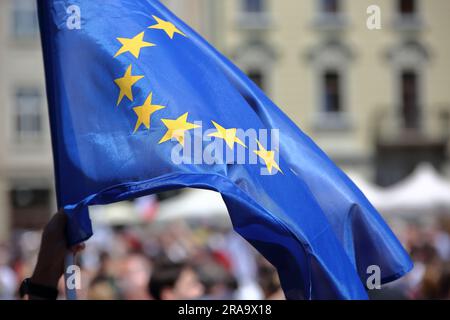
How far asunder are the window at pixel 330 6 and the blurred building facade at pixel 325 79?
33 mm

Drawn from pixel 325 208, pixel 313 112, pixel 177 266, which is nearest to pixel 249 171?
pixel 325 208

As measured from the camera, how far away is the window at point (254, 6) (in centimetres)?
3041

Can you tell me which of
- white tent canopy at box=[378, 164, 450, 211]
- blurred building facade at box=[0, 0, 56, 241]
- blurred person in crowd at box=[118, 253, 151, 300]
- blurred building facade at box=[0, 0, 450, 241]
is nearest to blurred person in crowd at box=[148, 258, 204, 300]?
blurred person in crowd at box=[118, 253, 151, 300]

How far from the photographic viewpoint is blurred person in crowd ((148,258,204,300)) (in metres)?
6.20

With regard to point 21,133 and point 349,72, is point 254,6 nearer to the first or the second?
point 349,72

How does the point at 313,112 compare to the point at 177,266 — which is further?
the point at 313,112

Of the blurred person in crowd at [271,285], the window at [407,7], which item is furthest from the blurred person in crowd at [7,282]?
the window at [407,7]

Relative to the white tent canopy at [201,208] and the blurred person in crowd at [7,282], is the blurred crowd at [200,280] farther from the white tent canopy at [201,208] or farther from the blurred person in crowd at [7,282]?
the white tent canopy at [201,208]

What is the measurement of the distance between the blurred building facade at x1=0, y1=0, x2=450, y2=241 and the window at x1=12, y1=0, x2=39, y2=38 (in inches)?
2.5

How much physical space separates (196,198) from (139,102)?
15076mm

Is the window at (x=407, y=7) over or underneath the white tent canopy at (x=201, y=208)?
over

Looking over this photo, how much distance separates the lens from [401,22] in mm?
30656

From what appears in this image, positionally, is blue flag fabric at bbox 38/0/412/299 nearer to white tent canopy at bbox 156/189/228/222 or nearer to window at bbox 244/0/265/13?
white tent canopy at bbox 156/189/228/222
